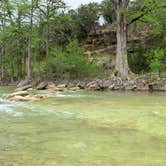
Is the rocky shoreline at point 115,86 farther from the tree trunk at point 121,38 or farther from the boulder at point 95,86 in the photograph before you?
the tree trunk at point 121,38

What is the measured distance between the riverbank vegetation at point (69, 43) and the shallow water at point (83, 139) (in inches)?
749

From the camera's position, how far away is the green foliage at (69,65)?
33084mm

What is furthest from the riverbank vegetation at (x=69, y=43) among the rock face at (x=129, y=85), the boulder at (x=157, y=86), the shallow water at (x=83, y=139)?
the shallow water at (x=83, y=139)

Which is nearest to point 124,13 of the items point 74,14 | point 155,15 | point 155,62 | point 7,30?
point 155,15

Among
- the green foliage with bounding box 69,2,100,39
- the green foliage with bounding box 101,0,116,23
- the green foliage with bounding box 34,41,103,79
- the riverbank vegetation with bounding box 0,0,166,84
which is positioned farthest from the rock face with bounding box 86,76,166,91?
the green foliage with bounding box 101,0,116,23

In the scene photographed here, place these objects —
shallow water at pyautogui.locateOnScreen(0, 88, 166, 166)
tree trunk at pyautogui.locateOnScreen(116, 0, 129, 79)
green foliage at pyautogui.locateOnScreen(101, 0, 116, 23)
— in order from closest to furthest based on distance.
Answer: shallow water at pyautogui.locateOnScreen(0, 88, 166, 166) < tree trunk at pyautogui.locateOnScreen(116, 0, 129, 79) < green foliage at pyautogui.locateOnScreen(101, 0, 116, 23)

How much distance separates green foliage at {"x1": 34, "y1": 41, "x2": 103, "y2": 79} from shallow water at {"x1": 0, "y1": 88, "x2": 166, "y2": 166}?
20.9m

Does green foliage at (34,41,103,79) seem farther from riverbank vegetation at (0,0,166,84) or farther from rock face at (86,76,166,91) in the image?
rock face at (86,76,166,91)

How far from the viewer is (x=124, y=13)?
30297mm

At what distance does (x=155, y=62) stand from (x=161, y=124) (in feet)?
67.7

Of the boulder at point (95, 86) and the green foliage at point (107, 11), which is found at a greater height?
the green foliage at point (107, 11)

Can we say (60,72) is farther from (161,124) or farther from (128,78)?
(161,124)

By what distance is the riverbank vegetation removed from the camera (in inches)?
1211

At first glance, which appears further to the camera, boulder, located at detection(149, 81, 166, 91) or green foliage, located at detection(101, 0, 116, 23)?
green foliage, located at detection(101, 0, 116, 23)
